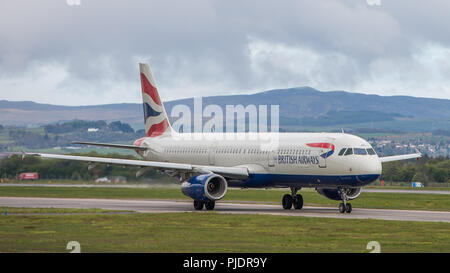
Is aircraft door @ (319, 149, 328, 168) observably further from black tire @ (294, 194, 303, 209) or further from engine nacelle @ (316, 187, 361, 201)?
black tire @ (294, 194, 303, 209)

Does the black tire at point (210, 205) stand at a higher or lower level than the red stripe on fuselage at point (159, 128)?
lower

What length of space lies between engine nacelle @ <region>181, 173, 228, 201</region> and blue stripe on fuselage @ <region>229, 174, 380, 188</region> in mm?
2155

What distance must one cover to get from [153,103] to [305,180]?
740 inches

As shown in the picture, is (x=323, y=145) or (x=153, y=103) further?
(x=153, y=103)

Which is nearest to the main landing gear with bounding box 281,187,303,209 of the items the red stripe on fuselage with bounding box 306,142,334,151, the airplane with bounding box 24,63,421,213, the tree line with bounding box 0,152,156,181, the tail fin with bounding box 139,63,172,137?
the airplane with bounding box 24,63,421,213

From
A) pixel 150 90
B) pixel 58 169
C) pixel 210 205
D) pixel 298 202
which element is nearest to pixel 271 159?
pixel 298 202

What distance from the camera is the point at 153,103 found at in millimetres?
58250

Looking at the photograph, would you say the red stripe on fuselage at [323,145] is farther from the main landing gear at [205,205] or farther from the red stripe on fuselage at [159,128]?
the red stripe on fuselage at [159,128]

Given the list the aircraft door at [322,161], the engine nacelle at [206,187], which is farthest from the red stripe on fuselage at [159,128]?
the aircraft door at [322,161]

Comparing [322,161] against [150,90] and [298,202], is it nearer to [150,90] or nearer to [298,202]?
[298,202]

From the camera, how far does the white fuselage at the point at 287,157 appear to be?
134 ft

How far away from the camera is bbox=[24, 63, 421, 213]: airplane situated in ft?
135
